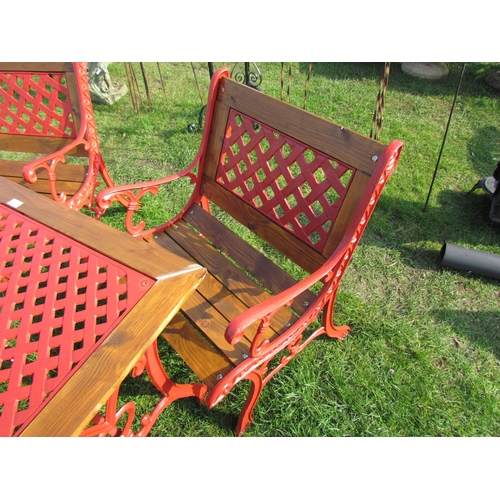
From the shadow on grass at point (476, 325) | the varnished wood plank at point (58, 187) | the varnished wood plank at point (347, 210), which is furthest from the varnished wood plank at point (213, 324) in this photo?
the shadow on grass at point (476, 325)

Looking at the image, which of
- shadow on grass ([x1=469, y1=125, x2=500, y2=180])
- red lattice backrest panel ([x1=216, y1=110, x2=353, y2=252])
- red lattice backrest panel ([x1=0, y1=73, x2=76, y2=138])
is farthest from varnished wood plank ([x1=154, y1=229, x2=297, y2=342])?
shadow on grass ([x1=469, y1=125, x2=500, y2=180])

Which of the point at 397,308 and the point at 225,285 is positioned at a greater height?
the point at 225,285

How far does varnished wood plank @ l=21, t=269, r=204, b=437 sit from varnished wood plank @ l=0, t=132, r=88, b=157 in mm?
1901

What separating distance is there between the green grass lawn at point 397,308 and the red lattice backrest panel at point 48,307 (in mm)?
1027

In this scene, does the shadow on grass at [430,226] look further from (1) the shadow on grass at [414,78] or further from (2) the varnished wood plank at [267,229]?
(1) the shadow on grass at [414,78]

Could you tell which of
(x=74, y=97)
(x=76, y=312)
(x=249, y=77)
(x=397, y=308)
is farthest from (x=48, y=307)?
(x=249, y=77)

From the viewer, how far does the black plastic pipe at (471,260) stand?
259 centimetres

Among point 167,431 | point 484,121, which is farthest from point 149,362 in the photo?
point 484,121

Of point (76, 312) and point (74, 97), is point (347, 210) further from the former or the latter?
point (74, 97)

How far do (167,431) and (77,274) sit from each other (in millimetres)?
1095

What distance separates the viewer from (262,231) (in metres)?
2.01

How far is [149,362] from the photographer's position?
152 cm

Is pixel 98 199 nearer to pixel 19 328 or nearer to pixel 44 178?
pixel 19 328

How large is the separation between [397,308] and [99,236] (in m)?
2.00
